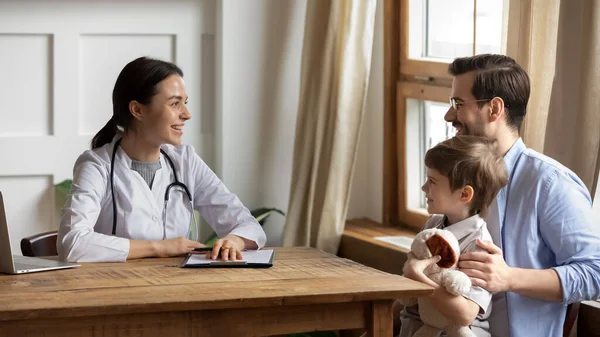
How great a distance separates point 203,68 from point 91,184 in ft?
4.34

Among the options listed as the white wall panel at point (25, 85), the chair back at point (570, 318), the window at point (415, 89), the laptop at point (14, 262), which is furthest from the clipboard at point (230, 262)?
the white wall panel at point (25, 85)

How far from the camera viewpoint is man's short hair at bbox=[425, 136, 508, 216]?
225 cm

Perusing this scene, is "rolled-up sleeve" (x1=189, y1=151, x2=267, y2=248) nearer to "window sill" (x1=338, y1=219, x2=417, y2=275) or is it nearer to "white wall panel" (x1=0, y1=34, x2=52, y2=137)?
"window sill" (x1=338, y1=219, x2=417, y2=275)

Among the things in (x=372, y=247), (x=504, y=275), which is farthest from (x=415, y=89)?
(x=504, y=275)

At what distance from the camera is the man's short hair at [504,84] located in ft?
7.80

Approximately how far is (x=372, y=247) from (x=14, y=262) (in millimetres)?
1516

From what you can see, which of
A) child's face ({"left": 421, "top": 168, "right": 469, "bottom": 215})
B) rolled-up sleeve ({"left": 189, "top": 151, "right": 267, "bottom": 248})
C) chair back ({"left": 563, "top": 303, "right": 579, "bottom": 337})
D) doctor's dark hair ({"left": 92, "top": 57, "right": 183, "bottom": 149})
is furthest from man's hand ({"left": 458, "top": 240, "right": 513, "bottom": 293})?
doctor's dark hair ({"left": 92, "top": 57, "right": 183, "bottom": 149})

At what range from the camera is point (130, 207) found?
8.87 ft

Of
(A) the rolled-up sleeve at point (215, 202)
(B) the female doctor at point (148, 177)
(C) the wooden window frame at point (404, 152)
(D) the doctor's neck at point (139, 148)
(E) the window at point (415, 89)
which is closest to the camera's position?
(B) the female doctor at point (148, 177)

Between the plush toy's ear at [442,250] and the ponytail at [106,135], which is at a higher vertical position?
the ponytail at [106,135]

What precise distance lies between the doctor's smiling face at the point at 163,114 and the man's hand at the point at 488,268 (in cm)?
97

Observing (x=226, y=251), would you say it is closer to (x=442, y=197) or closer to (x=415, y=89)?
(x=442, y=197)

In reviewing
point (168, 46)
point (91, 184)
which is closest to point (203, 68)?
point (168, 46)

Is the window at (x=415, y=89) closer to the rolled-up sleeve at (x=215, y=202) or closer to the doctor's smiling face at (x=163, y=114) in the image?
the rolled-up sleeve at (x=215, y=202)
